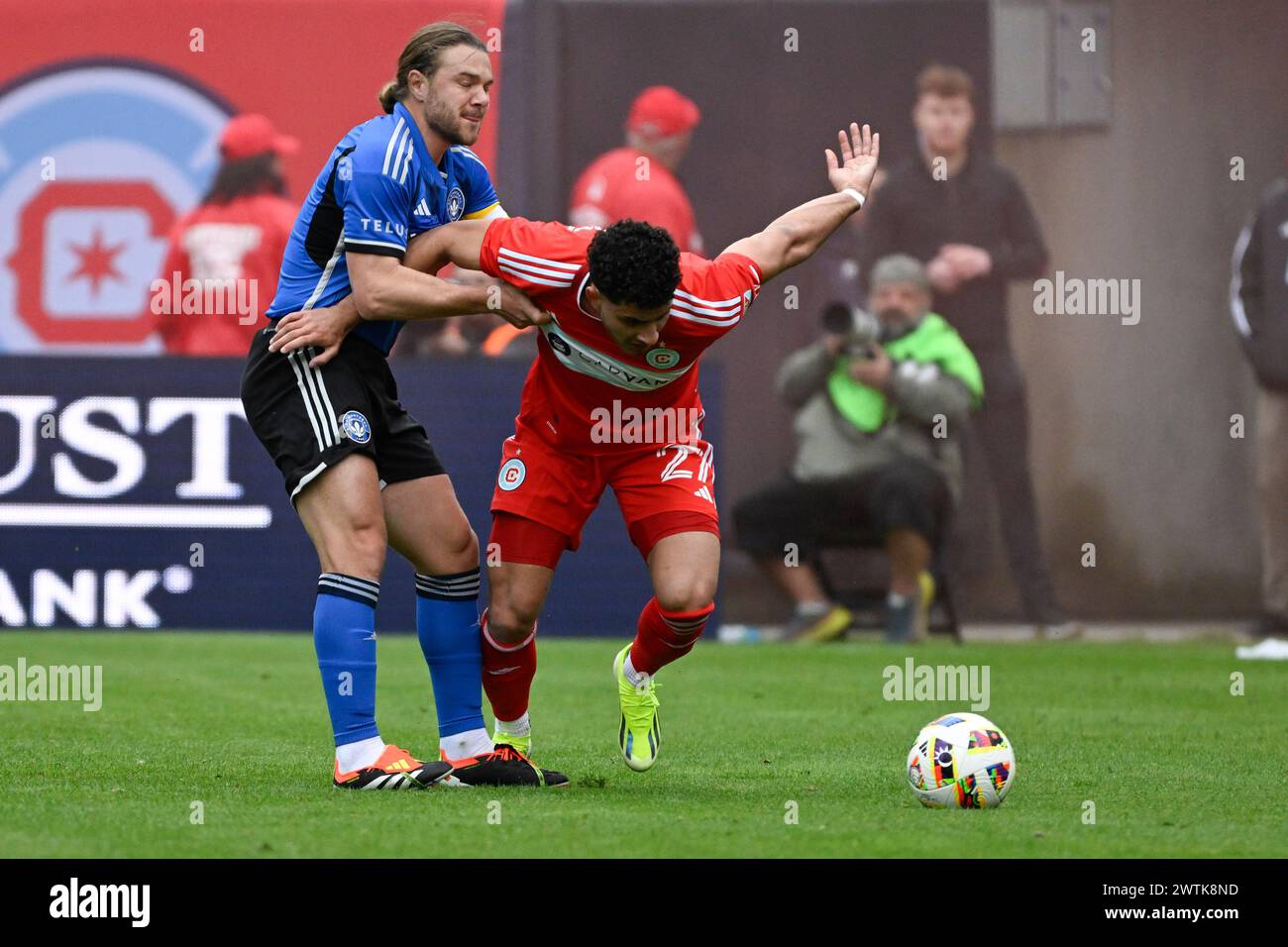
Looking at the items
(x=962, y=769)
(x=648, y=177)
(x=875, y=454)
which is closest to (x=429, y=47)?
(x=962, y=769)

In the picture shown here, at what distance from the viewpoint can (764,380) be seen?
1501cm

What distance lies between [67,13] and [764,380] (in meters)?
6.02

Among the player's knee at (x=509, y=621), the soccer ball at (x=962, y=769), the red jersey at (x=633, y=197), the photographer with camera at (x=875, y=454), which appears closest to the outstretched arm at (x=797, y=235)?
the player's knee at (x=509, y=621)

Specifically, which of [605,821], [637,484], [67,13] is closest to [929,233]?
[67,13]

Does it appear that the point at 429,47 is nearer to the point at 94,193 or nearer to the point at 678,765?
the point at 678,765

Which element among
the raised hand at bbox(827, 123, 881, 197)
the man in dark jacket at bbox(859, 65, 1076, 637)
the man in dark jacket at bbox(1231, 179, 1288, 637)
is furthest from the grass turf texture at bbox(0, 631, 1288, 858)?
the man in dark jacket at bbox(859, 65, 1076, 637)

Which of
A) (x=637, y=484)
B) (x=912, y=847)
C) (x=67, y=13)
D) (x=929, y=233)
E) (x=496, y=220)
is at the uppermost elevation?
(x=67, y=13)

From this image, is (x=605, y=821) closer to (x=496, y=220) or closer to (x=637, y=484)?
(x=637, y=484)

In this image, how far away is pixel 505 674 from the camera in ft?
20.8

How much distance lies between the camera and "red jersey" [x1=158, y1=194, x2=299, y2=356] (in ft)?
45.9

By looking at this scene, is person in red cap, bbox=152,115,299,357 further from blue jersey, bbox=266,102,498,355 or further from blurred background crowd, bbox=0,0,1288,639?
blue jersey, bbox=266,102,498,355

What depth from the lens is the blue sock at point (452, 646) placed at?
628 centimetres

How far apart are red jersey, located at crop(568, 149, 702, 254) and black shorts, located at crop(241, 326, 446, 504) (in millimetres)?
7517
